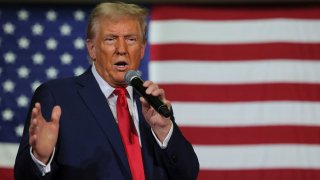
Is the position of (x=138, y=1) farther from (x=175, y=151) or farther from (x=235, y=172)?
(x=175, y=151)

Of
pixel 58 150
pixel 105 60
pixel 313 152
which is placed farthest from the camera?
pixel 313 152

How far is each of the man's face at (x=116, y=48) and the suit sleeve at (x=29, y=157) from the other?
0.61ft

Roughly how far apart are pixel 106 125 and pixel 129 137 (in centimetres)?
9

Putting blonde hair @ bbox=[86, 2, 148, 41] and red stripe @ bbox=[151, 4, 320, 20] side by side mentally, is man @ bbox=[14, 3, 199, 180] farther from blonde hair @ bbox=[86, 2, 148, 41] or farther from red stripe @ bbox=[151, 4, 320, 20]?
A: red stripe @ bbox=[151, 4, 320, 20]

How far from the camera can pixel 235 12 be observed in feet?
9.58

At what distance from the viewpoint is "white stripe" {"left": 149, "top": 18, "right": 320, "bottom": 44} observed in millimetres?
2885

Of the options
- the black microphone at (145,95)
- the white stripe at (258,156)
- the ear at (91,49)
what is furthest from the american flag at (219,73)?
the black microphone at (145,95)

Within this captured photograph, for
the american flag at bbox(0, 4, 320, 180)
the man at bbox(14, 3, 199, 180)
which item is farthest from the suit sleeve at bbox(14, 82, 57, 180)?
the american flag at bbox(0, 4, 320, 180)

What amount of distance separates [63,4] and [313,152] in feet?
5.02

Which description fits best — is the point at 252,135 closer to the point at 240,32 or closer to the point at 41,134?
the point at 240,32

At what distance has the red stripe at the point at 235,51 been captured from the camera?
9.43ft

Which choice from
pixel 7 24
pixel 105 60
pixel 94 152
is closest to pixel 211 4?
pixel 7 24

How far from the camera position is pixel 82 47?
288 centimetres

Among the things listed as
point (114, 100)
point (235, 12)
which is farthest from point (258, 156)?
point (114, 100)
